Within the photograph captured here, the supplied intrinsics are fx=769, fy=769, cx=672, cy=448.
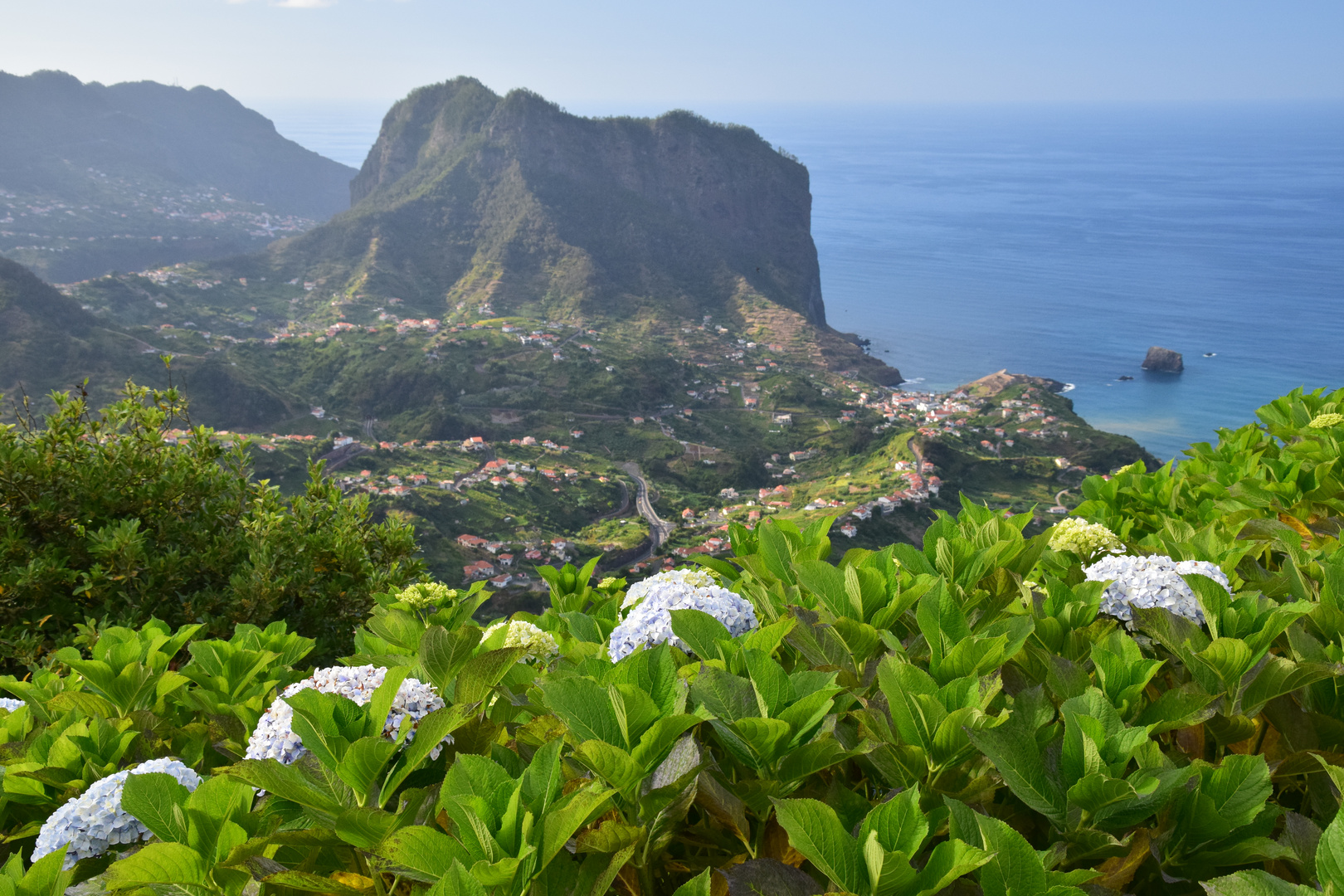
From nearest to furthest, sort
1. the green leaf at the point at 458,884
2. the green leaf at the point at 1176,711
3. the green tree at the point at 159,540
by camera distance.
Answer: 1. the green leaf at the point at 458,884
2. the green leaf at the point at 1176,711
3. the green tree at the point at 159,540

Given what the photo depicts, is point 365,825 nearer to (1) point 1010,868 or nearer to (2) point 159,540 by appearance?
(1) point 1010,868

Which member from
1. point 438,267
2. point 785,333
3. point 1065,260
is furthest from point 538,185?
point 1065,260

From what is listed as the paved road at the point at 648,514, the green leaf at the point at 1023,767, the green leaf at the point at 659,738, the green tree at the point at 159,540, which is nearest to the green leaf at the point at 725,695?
the green leaf at the point at 659,738

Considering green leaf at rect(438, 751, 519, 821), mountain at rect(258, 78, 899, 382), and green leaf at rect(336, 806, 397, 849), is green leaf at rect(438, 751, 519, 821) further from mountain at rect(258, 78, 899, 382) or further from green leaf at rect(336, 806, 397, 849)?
mountain at rect(258, 78, 899, 382)

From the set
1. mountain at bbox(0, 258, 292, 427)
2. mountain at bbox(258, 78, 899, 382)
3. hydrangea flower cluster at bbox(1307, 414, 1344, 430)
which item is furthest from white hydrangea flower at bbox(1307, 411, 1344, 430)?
mountain at bbox(258, 78, 899, 382)

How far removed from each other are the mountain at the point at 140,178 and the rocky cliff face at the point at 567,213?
97.7ft

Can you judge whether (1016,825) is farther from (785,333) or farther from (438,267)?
(438,267)

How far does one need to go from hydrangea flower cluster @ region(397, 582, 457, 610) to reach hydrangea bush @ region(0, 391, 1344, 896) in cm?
44

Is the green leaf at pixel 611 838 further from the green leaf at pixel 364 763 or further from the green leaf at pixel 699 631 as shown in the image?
the green leaf at pixel 699 631

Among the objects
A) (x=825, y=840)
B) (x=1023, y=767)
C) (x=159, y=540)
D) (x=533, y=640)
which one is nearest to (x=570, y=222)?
(x=159, y=540)

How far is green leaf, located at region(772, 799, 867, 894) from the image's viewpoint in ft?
3.20

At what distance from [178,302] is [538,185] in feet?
141

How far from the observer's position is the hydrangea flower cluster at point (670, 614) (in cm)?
172

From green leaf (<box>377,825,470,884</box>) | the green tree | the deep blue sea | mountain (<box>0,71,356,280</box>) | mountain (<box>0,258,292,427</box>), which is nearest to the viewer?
green leaf (<box>377,825,470,884</box>)
